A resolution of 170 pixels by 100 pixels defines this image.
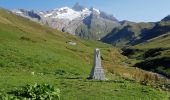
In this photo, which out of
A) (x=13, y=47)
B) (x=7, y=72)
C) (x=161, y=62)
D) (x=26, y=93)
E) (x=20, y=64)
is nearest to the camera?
(x=26, y=93)

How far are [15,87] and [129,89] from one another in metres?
9.80

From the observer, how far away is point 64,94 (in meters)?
30.6

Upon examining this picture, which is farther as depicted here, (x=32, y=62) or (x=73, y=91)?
(x=32, y=62)

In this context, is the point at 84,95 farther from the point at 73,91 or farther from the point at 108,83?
the point at 108,83

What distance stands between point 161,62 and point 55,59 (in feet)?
185

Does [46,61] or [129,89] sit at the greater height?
[46,61]

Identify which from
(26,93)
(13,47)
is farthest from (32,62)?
(26,93)

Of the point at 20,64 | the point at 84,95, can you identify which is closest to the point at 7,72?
the point at 20,64

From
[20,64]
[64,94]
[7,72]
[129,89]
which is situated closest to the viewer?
[64,94]

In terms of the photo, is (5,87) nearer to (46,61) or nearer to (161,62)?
(46,61)

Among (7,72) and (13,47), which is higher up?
(13,47)

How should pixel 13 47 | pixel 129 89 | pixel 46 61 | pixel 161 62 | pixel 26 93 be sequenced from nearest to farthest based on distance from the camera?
1. pixel 26 93
2. pixel 129 89
3. pixel 46 61
4. pixel 13 47
5. pixel 161 62

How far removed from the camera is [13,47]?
58688 millimetres

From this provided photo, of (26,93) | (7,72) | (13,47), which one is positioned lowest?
(26,93)
